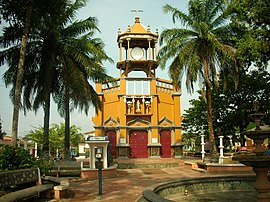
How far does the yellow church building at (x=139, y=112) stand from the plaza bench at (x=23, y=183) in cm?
1947

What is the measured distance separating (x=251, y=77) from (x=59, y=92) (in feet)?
54.0

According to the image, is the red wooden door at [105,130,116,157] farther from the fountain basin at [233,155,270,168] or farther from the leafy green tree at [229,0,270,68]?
the fountain basin at [233,155,270,168]

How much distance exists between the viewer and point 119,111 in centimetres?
2945

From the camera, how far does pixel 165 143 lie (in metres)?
30.2

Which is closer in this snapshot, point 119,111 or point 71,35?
point 71,35

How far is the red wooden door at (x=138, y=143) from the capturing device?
2931 centimetres

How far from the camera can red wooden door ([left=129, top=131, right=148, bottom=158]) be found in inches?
1154

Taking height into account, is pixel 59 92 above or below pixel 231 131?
above

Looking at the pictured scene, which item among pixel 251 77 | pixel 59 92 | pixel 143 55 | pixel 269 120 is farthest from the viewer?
pixel 143 55

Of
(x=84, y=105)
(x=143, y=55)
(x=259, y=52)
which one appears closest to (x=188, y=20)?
(x=259, y=52)

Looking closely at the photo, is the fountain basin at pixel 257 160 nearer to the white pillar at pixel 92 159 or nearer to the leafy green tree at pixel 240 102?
the white pillar at pixel 92 159

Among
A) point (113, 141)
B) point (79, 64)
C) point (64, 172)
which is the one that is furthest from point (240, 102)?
point (64, 172)

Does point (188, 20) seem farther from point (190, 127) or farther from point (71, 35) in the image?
point (190, 127)

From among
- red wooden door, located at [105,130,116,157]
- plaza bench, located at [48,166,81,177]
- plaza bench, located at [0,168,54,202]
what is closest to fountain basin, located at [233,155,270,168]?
plaza bench, located at [0,168,54,202]
